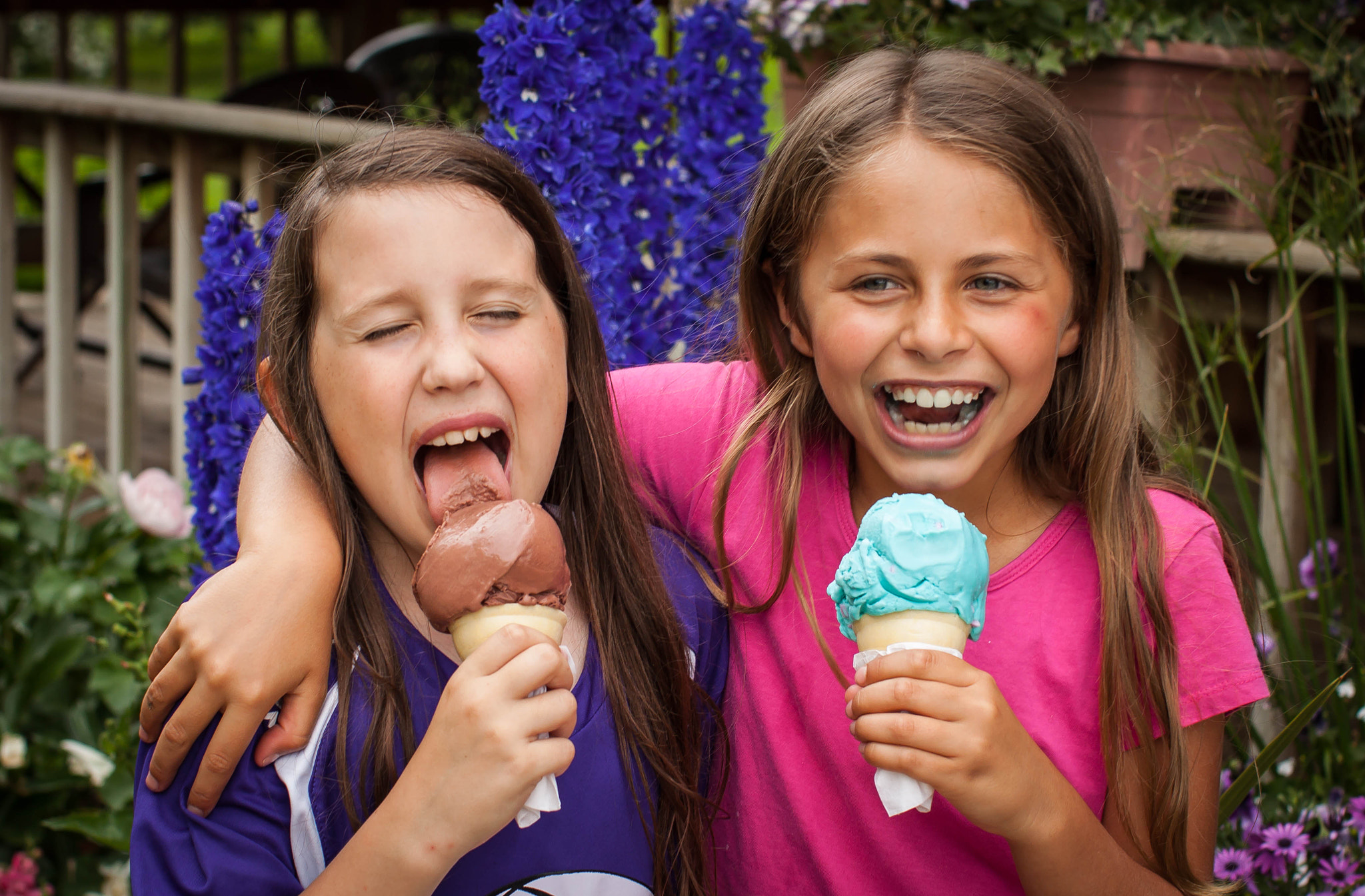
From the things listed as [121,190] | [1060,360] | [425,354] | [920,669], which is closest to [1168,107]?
[1060,360]

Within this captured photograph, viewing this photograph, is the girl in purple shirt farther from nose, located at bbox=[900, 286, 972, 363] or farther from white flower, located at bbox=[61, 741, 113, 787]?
white flower, located at bbox=[61, 741, 113, 787]

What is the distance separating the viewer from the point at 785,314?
1.88 metres

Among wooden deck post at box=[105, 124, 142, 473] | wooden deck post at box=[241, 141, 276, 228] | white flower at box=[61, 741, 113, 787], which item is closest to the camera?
white flower at box=[61, 741, 113, 787]

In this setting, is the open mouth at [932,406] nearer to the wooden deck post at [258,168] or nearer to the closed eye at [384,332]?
the closed eye at [384,332]

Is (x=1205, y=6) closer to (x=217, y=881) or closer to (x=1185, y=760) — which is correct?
(x=1185, y=760)

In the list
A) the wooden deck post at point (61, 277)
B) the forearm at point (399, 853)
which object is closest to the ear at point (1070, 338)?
the forearm at point (399, 853)

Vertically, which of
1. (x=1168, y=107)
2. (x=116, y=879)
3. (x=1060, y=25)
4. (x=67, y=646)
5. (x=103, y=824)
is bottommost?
(x=116, y=879)

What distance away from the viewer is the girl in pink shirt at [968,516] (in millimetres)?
1487

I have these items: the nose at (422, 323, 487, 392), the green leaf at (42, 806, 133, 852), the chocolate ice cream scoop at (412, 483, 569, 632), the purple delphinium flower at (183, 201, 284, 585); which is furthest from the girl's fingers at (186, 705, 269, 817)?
the green leaf at (42, 806, 133, 852)

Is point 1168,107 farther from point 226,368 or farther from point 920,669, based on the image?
point 226,368

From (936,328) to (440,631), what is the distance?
2.55 feet

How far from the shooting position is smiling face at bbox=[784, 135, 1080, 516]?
159 cm

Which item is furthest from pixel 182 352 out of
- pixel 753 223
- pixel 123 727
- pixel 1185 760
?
pixel 1185 760

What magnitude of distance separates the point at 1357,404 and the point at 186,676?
4.34 metres
